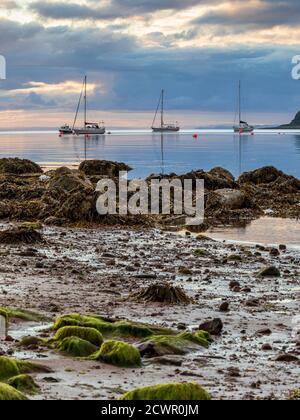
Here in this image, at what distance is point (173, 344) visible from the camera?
8.88 m

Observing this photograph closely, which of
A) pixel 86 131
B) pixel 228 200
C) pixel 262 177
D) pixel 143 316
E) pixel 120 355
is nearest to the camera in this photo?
pixel 120 355

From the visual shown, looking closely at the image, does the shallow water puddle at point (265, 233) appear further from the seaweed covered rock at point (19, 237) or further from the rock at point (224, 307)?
the rock at point (224, 307)

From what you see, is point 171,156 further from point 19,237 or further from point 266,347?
point 266,347

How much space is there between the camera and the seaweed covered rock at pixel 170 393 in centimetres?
666

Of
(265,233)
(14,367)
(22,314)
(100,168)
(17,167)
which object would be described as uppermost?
(17,167)

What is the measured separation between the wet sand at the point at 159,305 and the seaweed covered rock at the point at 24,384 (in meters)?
0.10

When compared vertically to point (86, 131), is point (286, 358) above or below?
below

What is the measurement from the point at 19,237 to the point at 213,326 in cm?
886

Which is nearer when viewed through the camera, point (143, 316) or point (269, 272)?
point (143, 316)

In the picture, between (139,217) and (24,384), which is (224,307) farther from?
(139,217)

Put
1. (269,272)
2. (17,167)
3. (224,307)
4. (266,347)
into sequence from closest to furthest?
1. (266,347)
2. (224,307)
3. (269,272)
4. (17,167)

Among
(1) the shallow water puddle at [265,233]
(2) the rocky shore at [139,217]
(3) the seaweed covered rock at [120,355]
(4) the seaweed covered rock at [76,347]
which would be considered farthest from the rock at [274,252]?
(3) the seaweed covered rock at [120,355]

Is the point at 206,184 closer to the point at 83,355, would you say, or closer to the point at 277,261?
the point at 277,261

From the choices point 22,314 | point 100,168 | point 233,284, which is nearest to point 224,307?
point 233,284
